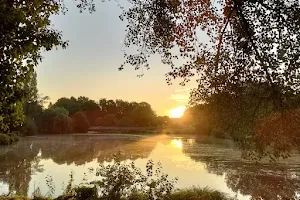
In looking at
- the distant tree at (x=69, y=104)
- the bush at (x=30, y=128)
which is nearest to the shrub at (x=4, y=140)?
the bush at (x=30, y=128)

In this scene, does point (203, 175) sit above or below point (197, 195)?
below

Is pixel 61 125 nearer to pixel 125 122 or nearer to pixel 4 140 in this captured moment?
pixel 125 122

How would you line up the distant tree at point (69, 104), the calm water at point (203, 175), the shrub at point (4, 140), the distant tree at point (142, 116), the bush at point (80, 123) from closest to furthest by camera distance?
the calm water at point (203, 175) < the shrub at point (4, 140) < the bush at point (80, 123) < the distant tree at point (69, 104) < the distant tree at point (142, 116)

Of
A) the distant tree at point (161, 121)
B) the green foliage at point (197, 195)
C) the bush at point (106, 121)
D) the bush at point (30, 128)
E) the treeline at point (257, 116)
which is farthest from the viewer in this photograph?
the distant tree at point (161, 121)

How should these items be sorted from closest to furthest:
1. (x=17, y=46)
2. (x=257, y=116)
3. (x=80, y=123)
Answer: (x=17, y=46), (x=257, y=116), (x=80, y=123)

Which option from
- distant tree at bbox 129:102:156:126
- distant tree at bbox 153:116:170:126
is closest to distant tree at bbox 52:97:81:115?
distant tree at bbox 129:102:156:126

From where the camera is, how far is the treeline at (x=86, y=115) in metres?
53.6

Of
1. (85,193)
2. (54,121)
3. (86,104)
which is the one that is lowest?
(85,193)

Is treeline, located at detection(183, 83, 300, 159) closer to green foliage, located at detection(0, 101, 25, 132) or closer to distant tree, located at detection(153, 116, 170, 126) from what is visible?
green foliage, located at detection(0, 101, 25, 132)

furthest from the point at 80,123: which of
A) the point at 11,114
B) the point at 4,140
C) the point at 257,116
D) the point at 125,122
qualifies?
the point at 11,114

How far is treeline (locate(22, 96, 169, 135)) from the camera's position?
53.6 m

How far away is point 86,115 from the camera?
77062 millimetres

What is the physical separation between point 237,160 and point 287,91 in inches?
593

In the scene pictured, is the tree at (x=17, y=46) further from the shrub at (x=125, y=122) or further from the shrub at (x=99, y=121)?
the shrub at (x=99, y=121)
